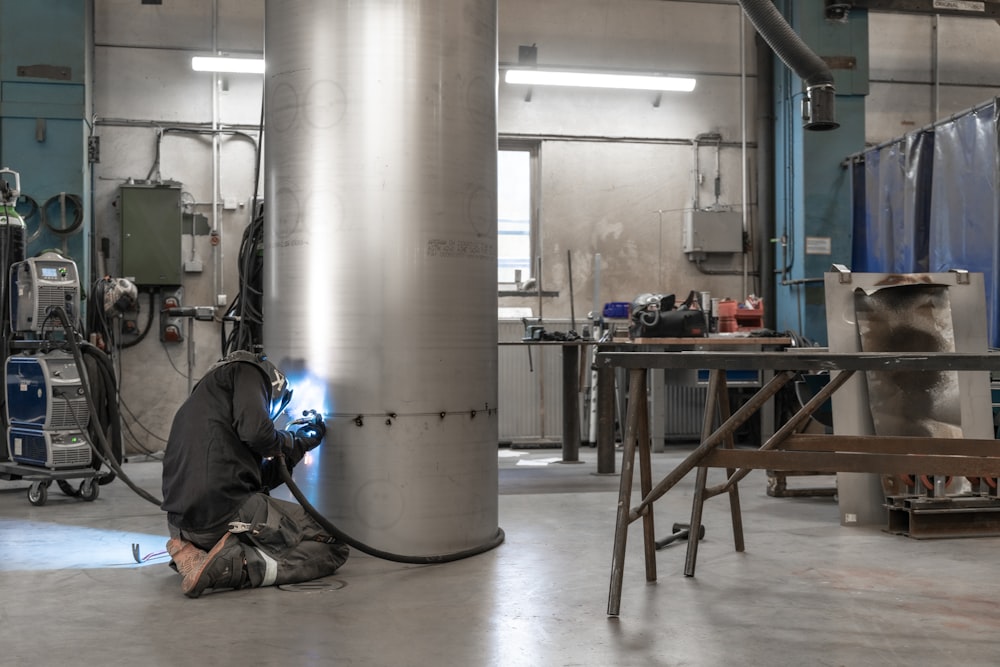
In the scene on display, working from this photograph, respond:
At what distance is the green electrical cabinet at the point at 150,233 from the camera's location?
7.67 meters

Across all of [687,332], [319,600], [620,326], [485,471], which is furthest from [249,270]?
[620,326]

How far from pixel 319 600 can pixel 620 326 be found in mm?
5240

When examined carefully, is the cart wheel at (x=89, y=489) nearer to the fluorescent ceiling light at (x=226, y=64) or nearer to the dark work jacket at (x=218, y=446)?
the dark work jacket at (x=218, y=446)

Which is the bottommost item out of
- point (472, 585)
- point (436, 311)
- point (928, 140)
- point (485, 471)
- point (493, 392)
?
point (472, 585)

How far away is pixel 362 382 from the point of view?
393 centimetres

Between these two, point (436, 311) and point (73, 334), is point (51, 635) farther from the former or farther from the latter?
point (73, 334)

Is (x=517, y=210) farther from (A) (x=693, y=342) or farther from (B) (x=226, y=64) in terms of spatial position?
(B) (x=226, y=64)

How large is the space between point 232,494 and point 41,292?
2.97m

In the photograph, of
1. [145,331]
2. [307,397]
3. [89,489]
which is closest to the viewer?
[307,397]

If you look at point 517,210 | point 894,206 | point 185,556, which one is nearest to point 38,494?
point 185,556

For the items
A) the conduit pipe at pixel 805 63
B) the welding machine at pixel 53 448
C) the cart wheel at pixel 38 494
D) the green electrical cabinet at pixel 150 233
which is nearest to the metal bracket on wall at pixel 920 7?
the conduit pipe at pixel 805 63

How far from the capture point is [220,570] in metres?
3.50

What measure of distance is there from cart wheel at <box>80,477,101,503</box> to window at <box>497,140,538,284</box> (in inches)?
160

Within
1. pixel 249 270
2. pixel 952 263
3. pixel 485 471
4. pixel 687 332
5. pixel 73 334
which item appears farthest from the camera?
pixel 687 332
